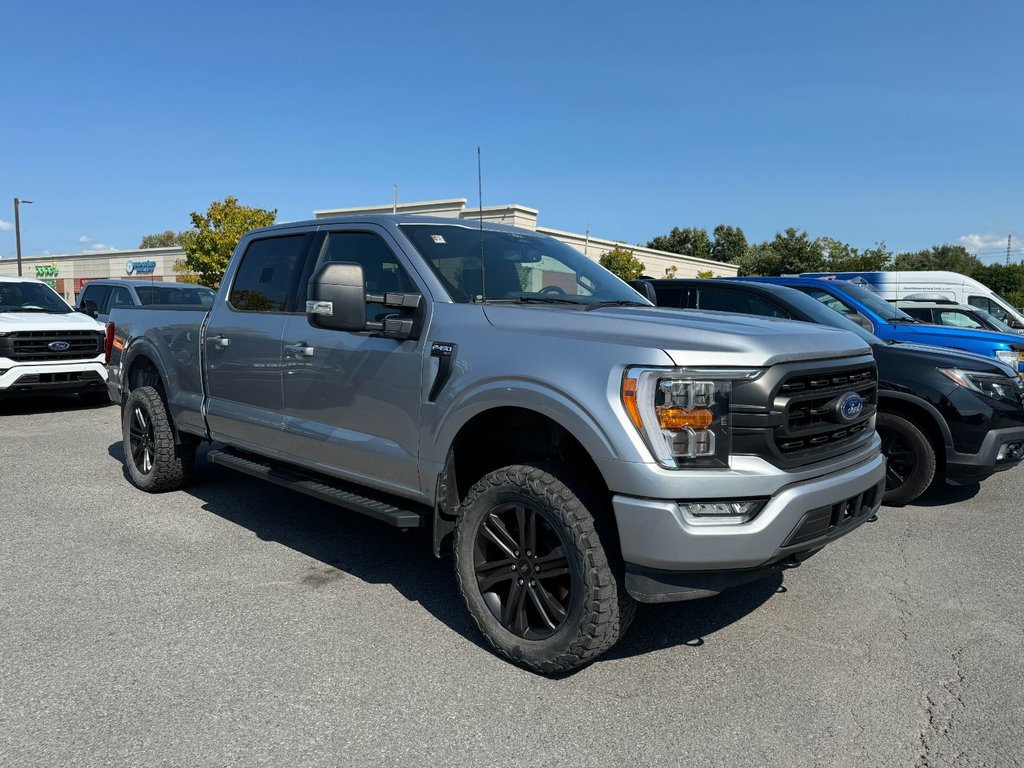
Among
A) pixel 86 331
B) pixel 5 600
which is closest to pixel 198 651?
pixel 5 600

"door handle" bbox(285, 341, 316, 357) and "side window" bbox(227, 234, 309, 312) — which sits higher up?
"side window" bbox(227, 234, 309, 312)

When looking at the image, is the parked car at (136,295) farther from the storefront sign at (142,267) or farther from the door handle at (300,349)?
the storefront sign at (142,267)

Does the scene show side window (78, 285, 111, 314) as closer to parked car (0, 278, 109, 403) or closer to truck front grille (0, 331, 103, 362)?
parked car (0, 278, 109, 403)

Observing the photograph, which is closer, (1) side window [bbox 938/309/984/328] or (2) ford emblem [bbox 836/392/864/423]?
(2) ford emblem [bbox 836/392/864/423]

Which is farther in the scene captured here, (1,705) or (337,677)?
(337,677)

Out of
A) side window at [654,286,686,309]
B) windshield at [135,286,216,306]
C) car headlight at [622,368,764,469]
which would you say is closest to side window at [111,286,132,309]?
windshield at [135,286,216,306]

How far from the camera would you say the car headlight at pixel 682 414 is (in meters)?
2.94

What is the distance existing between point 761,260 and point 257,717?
224ft

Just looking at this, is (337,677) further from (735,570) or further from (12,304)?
(12,304)

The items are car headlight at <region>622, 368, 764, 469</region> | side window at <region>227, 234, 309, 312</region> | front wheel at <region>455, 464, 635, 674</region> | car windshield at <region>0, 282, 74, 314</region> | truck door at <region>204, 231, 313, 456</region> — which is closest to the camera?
car headlight at <region>622, 368, 764, 469</region>

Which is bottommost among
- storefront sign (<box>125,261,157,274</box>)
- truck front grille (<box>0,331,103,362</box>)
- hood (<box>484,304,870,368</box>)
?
truck front grille (<box>0,331,103,362</box>)

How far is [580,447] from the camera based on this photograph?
3393 mm

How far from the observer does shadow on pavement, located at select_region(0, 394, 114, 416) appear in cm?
1102

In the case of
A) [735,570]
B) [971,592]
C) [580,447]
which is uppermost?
[580,447]
